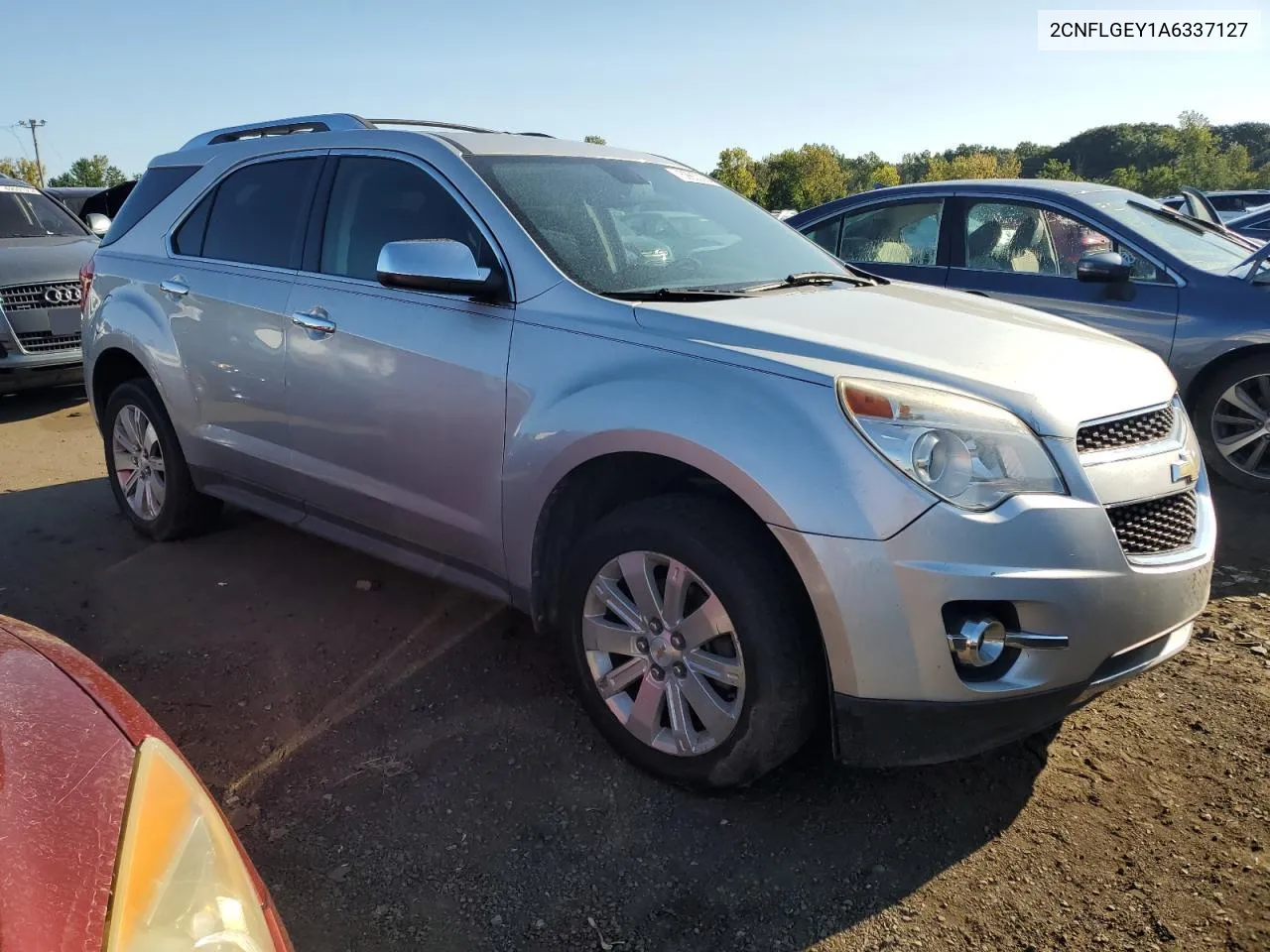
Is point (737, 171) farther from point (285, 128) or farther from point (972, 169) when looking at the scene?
point (285, 128)

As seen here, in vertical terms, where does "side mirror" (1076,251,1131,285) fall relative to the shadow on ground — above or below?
above

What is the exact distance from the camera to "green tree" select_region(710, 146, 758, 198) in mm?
57625

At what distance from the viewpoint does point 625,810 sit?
2.62 metres

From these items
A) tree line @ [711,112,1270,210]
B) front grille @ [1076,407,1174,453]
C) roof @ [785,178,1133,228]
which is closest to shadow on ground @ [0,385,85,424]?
roof @ [785,178,1133,228]

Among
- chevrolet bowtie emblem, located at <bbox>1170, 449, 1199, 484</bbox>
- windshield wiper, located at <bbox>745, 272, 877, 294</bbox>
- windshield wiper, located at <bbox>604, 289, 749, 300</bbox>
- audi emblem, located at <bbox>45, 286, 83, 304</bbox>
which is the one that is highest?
windshield wiper, located at <bbox>745, 272, 877, 294</bbox>

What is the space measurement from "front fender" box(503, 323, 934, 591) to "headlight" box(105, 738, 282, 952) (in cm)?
137

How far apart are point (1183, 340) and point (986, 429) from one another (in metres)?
3.67

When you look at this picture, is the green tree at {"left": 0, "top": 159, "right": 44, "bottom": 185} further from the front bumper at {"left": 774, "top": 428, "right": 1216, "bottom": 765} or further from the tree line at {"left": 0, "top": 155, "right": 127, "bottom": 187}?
the front bumper at {"left": 774, "top": 428, "right": 1216, "bottom": 765}

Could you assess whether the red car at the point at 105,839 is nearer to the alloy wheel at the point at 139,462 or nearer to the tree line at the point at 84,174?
the alloy wheel at the point at 139,462

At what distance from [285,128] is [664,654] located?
10.2ft

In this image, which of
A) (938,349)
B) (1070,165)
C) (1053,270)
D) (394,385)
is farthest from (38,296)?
(1070,165)

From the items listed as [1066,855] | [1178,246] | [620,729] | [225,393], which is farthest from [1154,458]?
[1178,246]

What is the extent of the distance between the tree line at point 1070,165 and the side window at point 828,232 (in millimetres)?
20604

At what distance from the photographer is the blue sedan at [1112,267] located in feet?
16.8
